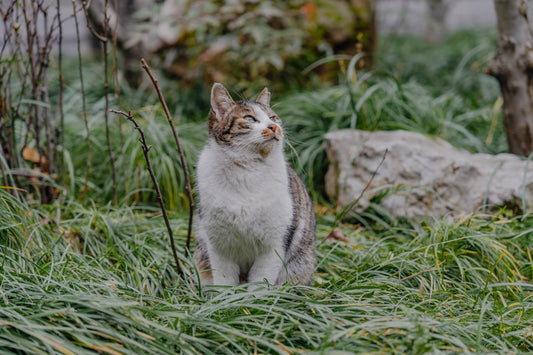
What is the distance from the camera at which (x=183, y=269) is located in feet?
8.81

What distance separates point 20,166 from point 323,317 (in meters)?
2.38

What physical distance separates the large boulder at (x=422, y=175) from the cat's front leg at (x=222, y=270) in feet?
4.91

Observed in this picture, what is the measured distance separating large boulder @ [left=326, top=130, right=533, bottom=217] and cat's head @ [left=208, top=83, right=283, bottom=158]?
4.78ft

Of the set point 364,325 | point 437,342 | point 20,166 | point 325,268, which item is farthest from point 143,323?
point 20,166

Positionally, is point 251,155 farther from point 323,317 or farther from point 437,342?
point 437,342

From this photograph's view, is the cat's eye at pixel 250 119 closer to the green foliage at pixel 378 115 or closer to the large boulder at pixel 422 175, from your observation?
the large boulder at pixel 422 175

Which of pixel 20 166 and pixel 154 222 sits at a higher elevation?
pixel 20 166

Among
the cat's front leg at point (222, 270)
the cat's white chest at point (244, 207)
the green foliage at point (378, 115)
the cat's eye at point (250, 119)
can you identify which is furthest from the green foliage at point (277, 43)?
the cat's front leg at point (222, 270)

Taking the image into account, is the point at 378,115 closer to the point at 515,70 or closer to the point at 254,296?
the point at 515,70

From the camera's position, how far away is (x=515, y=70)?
397cm

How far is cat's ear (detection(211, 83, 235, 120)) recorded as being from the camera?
8.11 feet

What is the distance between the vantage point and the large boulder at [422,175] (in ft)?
11.5

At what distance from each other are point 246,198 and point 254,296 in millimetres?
441

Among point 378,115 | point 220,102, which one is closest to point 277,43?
point 378,115
